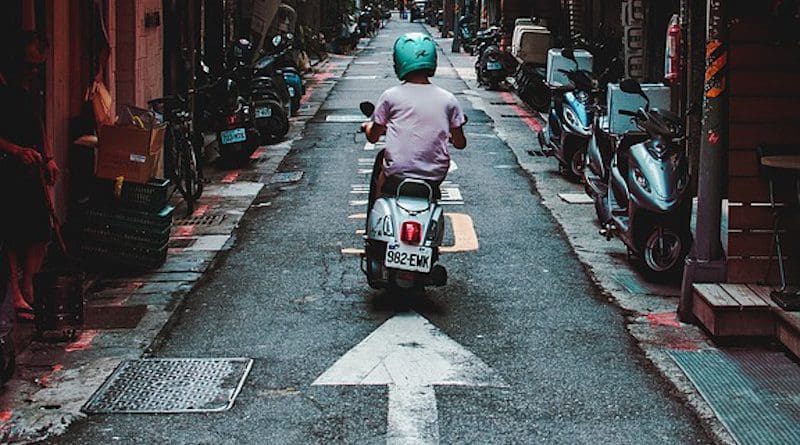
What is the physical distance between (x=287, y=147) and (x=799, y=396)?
41.6 ft

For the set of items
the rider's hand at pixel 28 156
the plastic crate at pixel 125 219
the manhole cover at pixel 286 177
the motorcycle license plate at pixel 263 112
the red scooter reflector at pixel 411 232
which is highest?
the rider's hand at pixel 28 156

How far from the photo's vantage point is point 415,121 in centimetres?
919

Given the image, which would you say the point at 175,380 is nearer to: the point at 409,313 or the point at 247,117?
the point at 409,313

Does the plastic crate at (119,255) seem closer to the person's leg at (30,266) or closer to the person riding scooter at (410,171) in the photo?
the person's leg at (30,266)

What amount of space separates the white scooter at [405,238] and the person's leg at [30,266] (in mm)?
2363

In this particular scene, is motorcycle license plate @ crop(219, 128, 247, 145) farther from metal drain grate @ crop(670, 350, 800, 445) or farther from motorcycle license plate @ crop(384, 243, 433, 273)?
metal drain grate @ crop(670, 350, 800, 445)

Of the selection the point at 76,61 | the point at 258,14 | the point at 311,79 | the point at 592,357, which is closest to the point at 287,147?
the point at 258,14

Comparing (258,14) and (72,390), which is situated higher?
(258,14)

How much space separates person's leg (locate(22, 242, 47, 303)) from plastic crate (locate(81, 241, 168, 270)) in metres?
0.98

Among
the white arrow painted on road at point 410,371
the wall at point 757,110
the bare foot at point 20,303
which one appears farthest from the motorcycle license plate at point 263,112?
the wall at point 757,110

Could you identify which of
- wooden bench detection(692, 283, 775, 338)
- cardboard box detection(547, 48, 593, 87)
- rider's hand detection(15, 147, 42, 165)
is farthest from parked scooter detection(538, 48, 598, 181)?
rider's hand detection(15, 147, 42, 165)

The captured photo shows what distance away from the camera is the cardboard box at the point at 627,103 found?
1215 centimetres

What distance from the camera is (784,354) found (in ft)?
26.1

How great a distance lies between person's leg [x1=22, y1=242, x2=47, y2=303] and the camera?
8.93 metres
